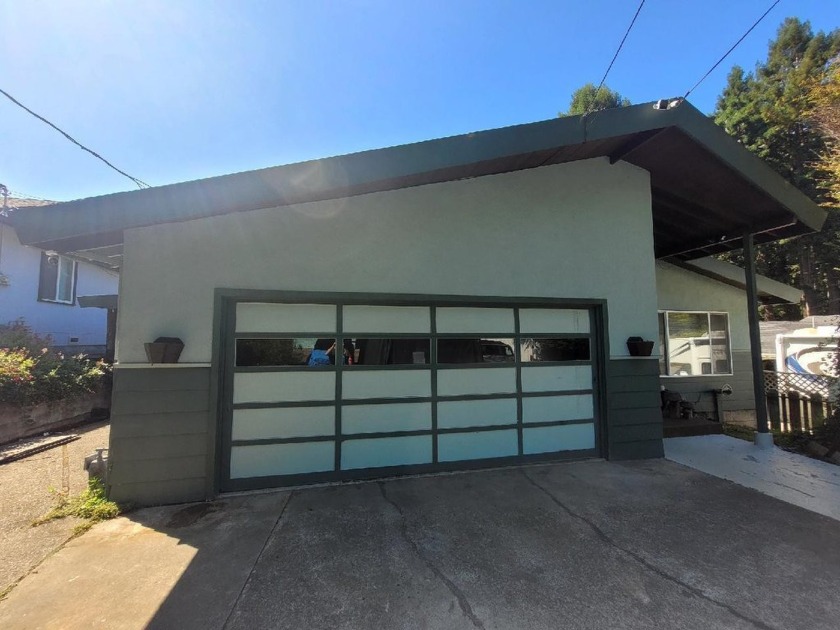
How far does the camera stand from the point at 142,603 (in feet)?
8.34

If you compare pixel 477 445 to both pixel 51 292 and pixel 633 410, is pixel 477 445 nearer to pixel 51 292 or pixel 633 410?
pixel 633 410

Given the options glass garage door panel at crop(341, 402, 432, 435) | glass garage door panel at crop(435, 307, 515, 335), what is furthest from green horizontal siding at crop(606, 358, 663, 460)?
glass garage door panel at crop(341, 402, 432, 435)

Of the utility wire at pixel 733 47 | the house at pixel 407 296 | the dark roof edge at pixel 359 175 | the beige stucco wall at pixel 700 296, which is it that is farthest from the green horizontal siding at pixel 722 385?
the utility wire at pixel 733 47

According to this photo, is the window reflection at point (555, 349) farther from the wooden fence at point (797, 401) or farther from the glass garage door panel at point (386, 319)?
the wooden fence at point (797, 401)

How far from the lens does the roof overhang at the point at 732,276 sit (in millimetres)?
8320

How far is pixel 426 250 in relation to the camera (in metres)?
5.04

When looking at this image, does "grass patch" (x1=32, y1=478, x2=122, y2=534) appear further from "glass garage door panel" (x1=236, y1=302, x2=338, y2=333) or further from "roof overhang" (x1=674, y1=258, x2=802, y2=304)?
"roof overhang" (x1=674, y1=258, x2=802, y2=304)

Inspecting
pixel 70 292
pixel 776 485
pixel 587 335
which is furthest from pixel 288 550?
pixel 70 292

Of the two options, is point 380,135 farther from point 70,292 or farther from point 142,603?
point 70,292

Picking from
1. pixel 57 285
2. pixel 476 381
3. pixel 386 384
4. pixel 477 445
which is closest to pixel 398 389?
pixel 386 384

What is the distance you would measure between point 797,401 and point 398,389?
7728mm

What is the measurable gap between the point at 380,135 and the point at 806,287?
22.7 m

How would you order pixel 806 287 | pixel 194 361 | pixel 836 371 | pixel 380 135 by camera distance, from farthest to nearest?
pixel 806 287
pixel 380 135
pixel 836 371
pixel 194 361

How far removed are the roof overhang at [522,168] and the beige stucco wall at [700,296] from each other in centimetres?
171
